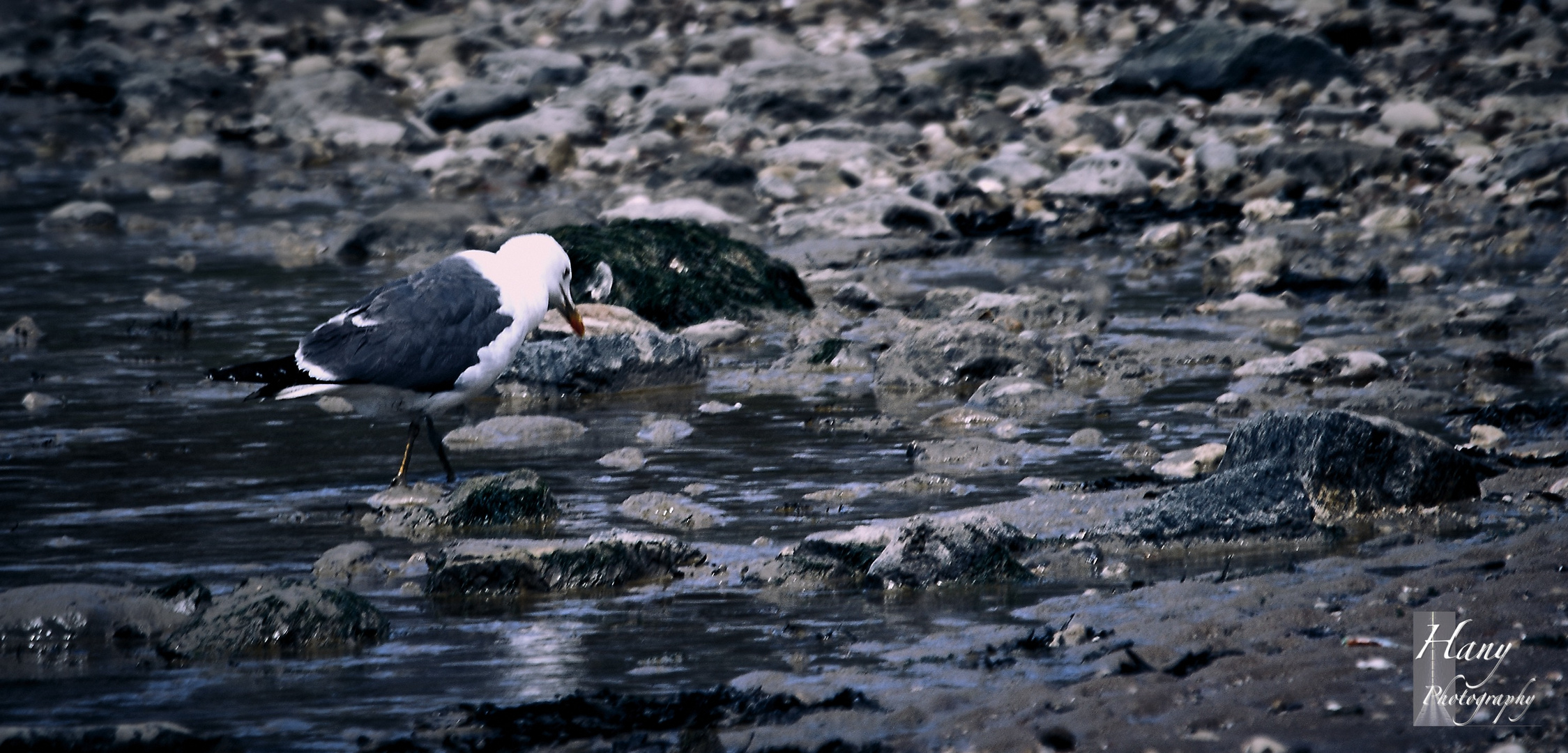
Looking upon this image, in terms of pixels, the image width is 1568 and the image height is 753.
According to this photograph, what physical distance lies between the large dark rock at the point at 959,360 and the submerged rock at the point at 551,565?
130 inches

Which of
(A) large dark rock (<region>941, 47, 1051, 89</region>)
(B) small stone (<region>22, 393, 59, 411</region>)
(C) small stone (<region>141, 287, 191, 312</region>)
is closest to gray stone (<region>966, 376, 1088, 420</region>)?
(B) small stone (<region>22, 393, 59, 411</region>)

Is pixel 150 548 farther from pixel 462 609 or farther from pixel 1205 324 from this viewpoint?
pixel 1205 324

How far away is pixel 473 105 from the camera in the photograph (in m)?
21.6

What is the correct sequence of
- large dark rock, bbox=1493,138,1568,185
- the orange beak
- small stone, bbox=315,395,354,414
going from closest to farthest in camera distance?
the orange beak < small stone, bbox=315,395,354,414 < large dark rock, bbox=1493,138,1568,185

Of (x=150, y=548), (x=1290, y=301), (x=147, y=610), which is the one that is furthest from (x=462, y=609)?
(x=1290, y=301)

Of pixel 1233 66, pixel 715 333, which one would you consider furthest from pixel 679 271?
pixel 1233 66

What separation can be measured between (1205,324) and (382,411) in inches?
203

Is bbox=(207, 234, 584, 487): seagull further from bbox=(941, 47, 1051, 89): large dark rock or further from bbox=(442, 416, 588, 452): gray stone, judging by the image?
bbox=(941, 47, 1051, 89): large dark rock

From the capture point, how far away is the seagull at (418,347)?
257 inches

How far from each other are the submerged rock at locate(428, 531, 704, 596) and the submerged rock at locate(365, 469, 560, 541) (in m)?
0.62

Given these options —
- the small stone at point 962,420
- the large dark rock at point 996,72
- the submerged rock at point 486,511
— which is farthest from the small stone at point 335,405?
the large dark rock at point 996,72

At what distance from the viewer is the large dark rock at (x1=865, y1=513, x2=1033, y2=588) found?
513cm

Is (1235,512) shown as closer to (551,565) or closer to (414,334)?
(551,565)

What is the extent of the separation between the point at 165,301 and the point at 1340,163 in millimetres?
9440
